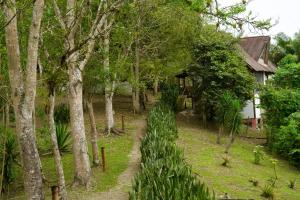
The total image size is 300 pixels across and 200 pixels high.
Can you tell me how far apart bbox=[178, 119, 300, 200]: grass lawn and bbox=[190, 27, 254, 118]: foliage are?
2332 mm

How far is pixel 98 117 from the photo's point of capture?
2597 centimetres

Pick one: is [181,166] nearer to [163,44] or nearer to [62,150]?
[62,150]

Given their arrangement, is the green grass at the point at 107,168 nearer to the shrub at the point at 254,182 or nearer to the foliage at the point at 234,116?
the shrub at the point at 254,182

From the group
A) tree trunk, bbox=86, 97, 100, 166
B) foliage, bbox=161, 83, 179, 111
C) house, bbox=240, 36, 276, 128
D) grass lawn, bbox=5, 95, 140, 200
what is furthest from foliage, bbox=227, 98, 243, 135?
tree trunk, bbox=86, 97, 100, 166

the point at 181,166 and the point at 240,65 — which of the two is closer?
the point at 181,166

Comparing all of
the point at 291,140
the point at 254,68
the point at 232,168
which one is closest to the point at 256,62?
the point at 254,68

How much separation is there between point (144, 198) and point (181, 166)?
7.25 feet

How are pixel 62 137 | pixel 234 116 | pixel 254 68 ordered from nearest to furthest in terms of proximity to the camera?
pixel 62 137 → pixel 234 116 → pixel 254 68

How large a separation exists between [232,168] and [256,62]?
1639 cm

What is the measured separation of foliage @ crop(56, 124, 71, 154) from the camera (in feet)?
55.3

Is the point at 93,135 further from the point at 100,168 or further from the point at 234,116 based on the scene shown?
the point at 234,116

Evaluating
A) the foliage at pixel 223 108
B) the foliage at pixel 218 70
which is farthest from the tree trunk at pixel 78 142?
the foliage at pixel 218 70

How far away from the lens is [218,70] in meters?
24.6

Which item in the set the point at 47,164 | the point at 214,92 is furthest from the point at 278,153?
the point at 47,164
